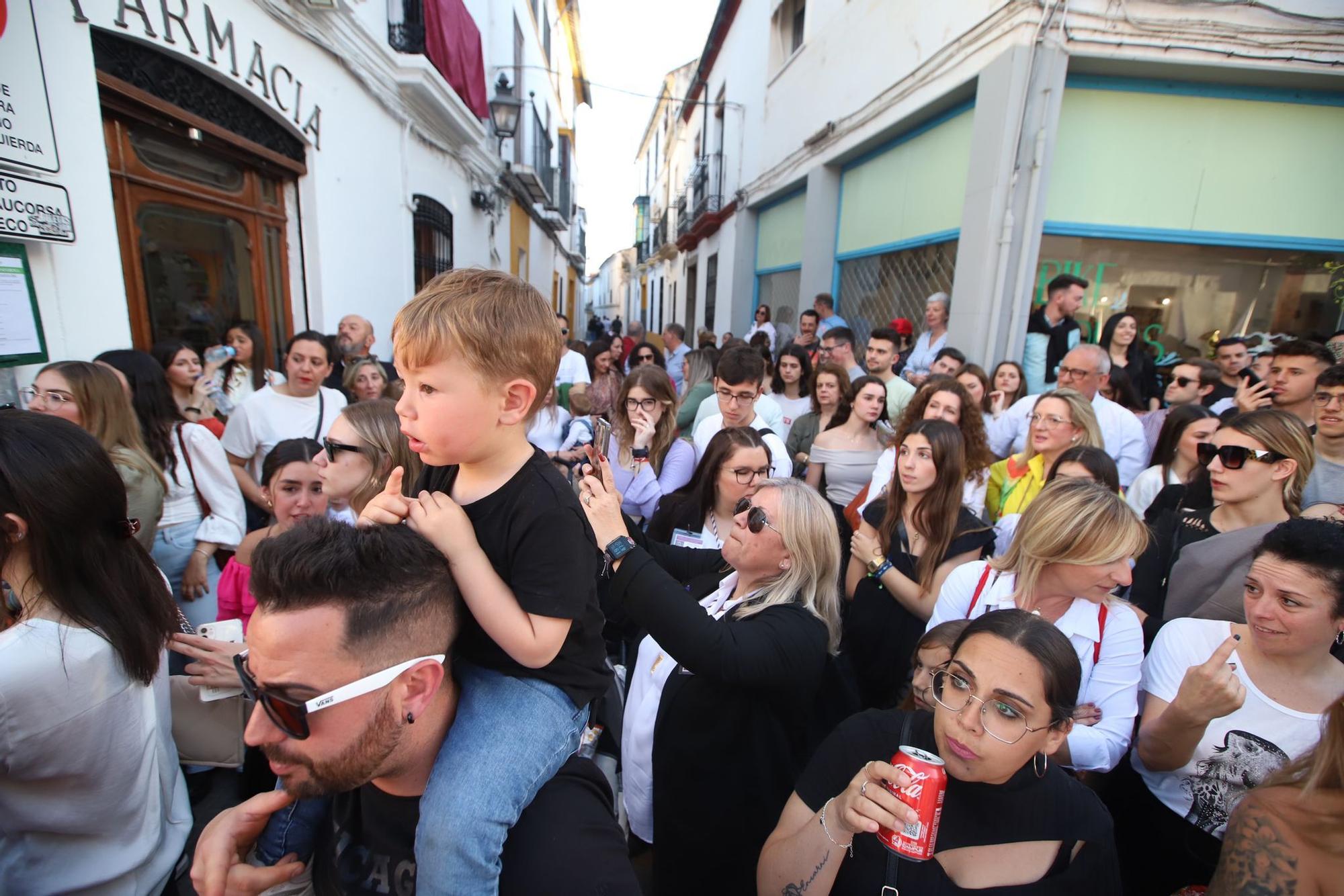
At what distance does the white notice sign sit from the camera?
288 cm

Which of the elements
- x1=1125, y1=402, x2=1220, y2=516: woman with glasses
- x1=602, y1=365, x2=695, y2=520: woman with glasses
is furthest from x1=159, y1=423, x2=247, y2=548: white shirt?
x1=1125, y1=402, x2=1220, y2=516: woman with glasses

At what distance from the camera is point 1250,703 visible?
6.13 ft

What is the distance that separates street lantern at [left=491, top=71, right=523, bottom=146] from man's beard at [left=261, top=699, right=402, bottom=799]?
12.0 m

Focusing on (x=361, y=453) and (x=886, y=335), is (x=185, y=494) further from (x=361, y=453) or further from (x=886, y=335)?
(x=886, y=335)

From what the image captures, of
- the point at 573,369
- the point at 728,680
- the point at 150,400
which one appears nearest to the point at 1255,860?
the point at 728,680

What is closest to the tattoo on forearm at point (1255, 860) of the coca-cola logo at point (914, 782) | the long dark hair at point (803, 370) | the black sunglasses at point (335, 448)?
the coca-cola logo at point (914, 782)

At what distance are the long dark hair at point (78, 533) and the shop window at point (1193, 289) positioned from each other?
282 inches

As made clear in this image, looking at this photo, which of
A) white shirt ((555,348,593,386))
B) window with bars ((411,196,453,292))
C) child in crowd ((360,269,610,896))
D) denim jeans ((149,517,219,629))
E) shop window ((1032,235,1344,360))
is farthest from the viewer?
window with bars ((411,196,453,292))

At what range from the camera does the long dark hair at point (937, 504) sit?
281 cm

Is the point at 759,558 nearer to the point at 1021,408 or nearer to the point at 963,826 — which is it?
the point at 963,826

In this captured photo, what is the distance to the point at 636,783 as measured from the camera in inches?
85.5

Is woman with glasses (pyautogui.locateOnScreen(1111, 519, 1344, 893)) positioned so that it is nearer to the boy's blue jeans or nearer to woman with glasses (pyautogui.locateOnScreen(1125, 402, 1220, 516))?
woman with glasses (pyautogui.locateOnScreen(1125, 402, 1220, 516))

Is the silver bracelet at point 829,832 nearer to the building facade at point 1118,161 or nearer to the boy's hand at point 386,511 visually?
the boy's hand at point 386,511

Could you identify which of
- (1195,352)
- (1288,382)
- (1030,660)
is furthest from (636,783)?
(1195,352)
